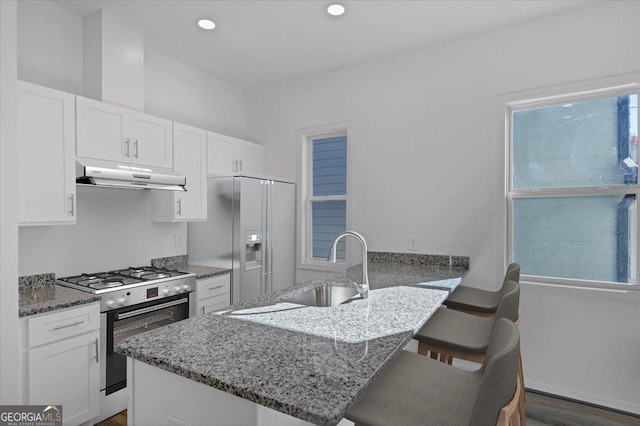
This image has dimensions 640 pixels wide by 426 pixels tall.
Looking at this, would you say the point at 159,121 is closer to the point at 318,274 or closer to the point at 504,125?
A: the point at 318,274

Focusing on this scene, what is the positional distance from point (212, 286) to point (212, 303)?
0.51 ft

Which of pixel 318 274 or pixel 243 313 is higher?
pixel 243 313

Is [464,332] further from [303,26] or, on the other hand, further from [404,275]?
[303,26]

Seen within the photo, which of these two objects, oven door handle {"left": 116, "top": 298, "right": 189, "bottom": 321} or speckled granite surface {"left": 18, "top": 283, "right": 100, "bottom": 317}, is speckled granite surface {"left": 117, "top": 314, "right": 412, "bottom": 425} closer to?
speckled granite surface {"left": 18, "top": 283, "right": 100, "bottom": 317}

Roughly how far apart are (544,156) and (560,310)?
124cm

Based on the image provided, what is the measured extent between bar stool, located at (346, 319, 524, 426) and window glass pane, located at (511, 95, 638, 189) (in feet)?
7.06

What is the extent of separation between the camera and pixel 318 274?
12.6 ft

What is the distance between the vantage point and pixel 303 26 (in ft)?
9.46

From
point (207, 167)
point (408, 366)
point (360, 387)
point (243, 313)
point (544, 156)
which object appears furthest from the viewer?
point (207, 167)

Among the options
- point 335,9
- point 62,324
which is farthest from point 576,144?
point 62,324

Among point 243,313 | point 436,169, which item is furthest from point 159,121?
point 436,169

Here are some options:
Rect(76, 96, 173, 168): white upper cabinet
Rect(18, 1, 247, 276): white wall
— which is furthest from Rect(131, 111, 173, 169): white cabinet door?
Rect(18, 1, 247, 276): white wall

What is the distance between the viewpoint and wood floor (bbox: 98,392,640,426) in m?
2.31

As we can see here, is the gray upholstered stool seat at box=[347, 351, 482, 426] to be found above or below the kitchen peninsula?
below
